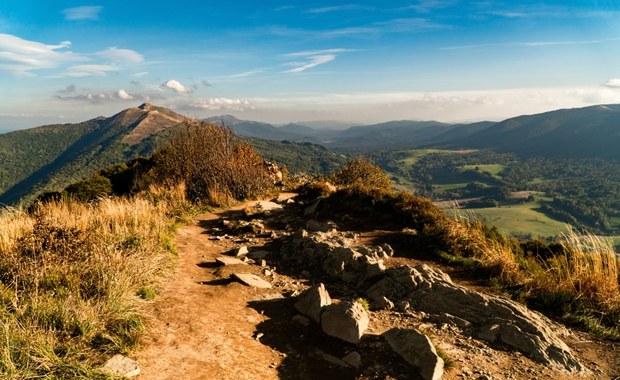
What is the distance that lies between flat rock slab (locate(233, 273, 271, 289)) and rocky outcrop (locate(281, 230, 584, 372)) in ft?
5.17

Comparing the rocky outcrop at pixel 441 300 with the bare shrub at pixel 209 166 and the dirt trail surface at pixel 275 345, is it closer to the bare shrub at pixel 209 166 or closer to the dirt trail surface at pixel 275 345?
the dirt trail surface at pixel 275 345

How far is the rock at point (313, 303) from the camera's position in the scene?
5.96 m

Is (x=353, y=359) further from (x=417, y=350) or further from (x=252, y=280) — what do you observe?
(x=252, y=280)

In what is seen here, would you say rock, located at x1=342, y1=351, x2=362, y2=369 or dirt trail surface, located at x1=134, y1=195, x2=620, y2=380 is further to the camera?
rock, located at x1=342, y1=351, x2=362, y2=369

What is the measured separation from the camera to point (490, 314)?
6039mm

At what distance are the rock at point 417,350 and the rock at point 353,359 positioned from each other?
56 centimetres

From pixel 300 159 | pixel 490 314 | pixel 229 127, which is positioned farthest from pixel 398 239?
pixel 300 159

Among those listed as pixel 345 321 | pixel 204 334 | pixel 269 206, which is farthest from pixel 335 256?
pixel 269 206

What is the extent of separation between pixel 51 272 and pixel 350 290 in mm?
5388

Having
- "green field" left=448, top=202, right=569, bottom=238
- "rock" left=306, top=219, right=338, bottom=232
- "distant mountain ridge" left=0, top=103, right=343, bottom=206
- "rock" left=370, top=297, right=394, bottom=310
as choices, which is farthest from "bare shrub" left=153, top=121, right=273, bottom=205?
"distant mountain ridge" left=0, top=103, right=343, bottom=206

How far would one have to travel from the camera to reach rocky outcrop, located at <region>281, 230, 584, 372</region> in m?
5.30

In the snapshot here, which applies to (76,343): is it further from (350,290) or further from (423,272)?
(423,272)

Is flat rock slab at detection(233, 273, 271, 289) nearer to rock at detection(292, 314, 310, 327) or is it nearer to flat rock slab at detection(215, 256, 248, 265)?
flat rock slab at detection(215, 256, 248, 265)

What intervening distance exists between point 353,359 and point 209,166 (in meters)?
13.9
